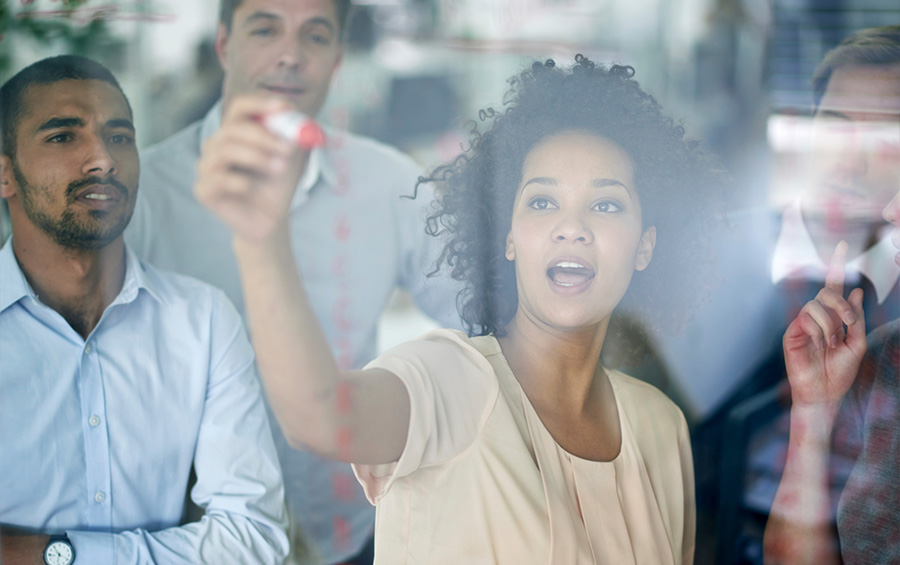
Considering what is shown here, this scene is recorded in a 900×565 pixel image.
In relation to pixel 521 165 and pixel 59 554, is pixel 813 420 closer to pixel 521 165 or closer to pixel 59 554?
pixel 521 165

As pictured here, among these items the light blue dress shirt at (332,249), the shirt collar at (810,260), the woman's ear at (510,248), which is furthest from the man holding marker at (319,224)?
the shirt collar at (810,260)

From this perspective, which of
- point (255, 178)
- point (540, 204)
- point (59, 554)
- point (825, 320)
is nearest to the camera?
point (255, 178)

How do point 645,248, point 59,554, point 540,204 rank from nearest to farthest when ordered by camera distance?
1. point 59,554
2. point 540,204
3. point 645,248

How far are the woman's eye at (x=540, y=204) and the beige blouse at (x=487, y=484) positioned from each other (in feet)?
0.83

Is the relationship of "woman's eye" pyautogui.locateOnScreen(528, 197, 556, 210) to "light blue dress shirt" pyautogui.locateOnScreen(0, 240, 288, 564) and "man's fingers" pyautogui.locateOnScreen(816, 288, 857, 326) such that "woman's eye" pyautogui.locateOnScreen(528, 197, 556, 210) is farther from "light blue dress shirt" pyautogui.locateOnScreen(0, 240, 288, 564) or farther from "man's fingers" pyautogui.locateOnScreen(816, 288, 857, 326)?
"man's fingers" pyautogui.locateOnScreen(816, 288, 857, 326)

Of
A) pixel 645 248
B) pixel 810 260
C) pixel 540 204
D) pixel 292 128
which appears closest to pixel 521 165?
pixel 540 204

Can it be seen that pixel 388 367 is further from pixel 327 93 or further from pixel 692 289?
pixel 692 289

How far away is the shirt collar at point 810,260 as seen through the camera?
1.47m

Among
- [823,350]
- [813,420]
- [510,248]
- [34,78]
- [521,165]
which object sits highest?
[34,78]

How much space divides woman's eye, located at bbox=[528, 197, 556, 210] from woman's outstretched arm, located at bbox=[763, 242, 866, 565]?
24.6 inches

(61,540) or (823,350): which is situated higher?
(823,350)

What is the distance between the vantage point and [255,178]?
87 centimetres

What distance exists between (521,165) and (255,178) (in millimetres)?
548

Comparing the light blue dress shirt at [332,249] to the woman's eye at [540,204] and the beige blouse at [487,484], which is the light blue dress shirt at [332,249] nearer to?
the beige blouse at [487,484]
